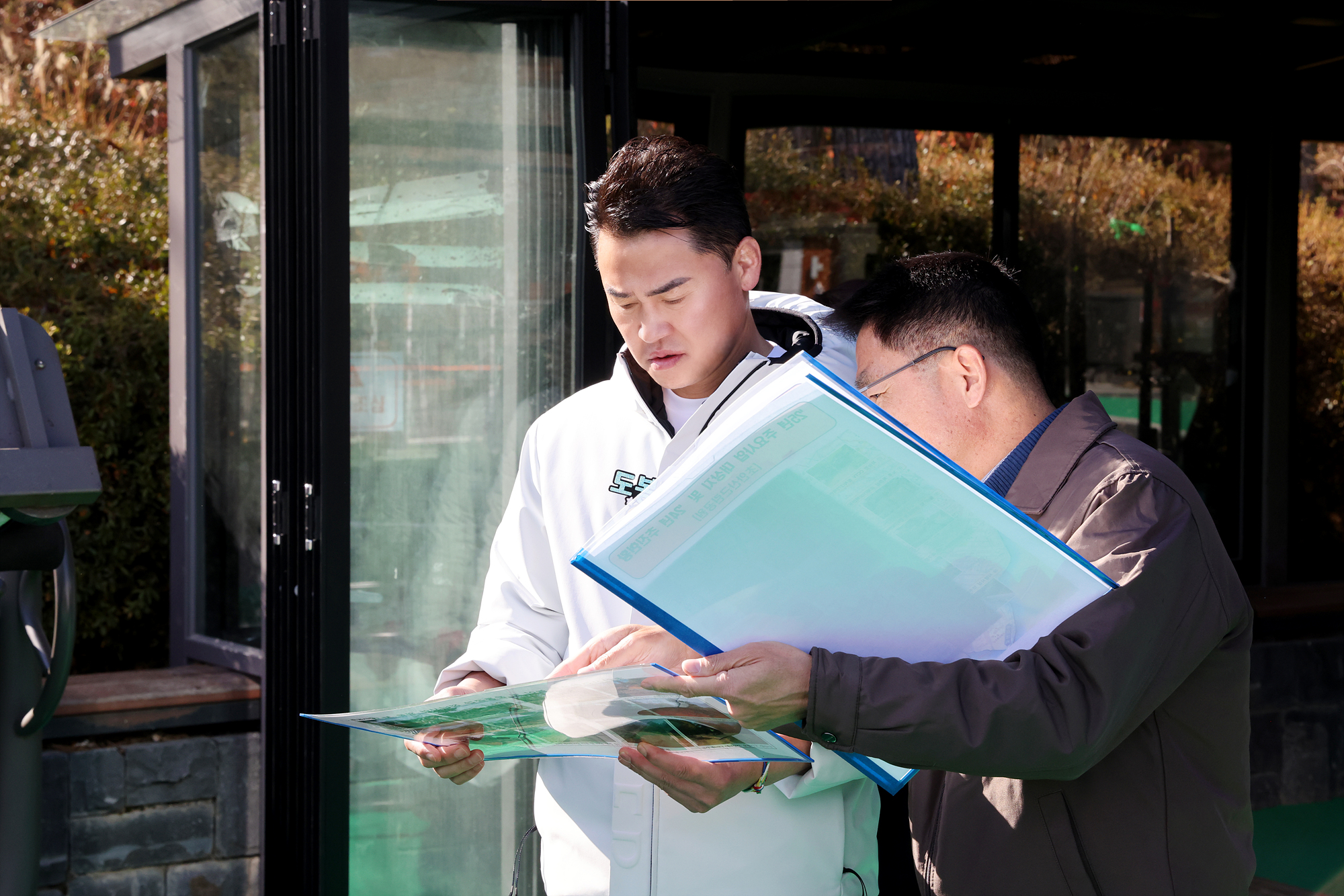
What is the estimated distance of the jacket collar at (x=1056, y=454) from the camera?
137 centimetres

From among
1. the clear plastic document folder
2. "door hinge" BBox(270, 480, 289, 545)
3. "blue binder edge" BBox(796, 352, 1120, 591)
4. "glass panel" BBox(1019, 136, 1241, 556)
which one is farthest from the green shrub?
"glass panel" BBox(1019, 136, 1241, 556)

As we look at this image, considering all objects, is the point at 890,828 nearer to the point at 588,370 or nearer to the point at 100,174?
the point at 588,370

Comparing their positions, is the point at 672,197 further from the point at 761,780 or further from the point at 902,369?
the point at 761,780

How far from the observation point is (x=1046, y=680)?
1.14 metres

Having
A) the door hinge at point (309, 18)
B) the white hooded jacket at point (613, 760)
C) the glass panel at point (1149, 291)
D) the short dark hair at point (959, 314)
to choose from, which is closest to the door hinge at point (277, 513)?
the door hinge at point (309, 18)

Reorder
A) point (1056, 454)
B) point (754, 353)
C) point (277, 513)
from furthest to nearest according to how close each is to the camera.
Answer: point (277, 513) < point (754, 353) < point (1056, 454)

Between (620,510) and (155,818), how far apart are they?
7.72ft

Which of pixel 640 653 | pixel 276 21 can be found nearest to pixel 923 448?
pixel 640 653

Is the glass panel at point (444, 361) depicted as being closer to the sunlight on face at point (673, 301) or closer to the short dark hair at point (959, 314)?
the sunlight on face at point (673, 301)

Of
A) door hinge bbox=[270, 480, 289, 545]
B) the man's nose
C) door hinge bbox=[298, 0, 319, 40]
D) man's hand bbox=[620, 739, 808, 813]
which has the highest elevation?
door hinge bbox=[298, 0, 319, 40]

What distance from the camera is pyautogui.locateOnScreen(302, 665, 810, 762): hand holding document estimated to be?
120cm

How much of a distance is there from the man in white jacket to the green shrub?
10.1 feet

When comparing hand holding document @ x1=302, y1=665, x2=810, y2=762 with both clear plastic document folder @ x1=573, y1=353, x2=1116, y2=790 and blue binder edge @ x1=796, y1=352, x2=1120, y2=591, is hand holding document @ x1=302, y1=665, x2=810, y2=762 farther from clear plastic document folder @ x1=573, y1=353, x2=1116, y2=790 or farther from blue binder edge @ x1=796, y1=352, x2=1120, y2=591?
blue binder edge @ x1=796, y1=352, x2=1120, y2=591

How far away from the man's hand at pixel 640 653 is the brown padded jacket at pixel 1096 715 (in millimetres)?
195
